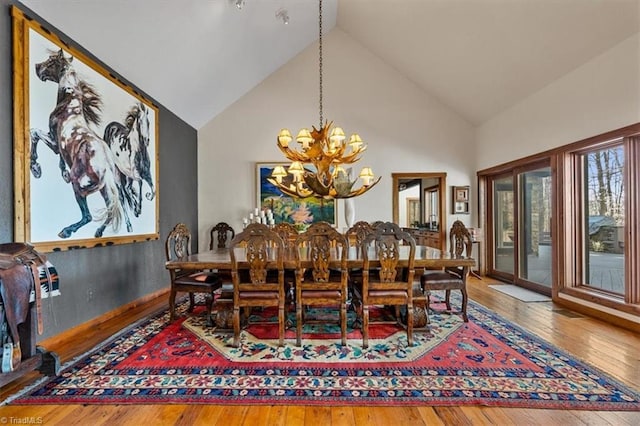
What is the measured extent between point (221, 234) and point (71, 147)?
10.5 feet

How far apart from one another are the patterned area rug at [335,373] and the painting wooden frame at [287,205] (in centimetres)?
322

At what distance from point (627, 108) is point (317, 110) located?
175 inches

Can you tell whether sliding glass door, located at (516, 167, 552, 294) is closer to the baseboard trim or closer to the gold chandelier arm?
the gold chandelier arm

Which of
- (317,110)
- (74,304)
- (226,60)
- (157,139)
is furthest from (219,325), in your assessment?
(317,110)

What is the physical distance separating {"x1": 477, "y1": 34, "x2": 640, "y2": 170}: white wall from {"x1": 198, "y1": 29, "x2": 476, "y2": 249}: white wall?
111cm

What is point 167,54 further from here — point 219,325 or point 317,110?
point 219,325

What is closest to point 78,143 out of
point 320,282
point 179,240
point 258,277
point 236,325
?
point 179,240

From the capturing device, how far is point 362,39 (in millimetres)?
5691

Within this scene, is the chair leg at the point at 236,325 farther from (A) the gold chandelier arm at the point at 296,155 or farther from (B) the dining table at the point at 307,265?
(A) the gold chandelier arm at the point at 296,155

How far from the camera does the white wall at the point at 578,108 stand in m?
3.00

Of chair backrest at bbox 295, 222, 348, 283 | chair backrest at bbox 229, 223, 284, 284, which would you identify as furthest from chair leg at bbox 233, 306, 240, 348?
chair backrest at bbox 295, 222, 348, 283

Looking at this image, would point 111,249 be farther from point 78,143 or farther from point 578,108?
point 578,108

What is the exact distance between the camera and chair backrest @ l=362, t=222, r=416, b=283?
250 cm

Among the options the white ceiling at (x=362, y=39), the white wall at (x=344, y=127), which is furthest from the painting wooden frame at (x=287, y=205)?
the white ceiling at (x=362, y=39)
